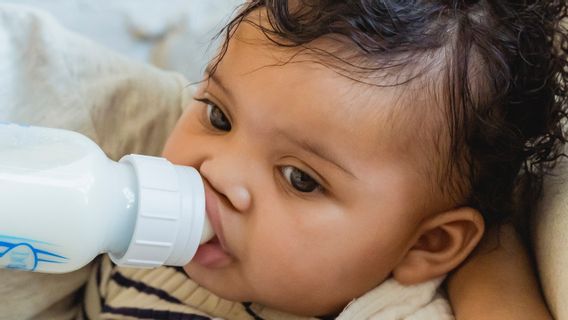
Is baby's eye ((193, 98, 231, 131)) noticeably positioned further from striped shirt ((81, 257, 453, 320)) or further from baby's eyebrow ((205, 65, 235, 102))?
striped shirt ((81, 257, 453, 320))

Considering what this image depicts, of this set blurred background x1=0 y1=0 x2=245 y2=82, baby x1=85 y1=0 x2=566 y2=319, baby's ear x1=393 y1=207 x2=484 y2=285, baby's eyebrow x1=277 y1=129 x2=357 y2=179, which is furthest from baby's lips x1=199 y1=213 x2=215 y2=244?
blurred background x1=0 y1=0 x2=245 y2=82

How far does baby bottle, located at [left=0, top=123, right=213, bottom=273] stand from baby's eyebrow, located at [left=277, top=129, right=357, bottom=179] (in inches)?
Result: 4.0

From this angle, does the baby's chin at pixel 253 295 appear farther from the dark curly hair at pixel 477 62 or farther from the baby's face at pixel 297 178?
the dark curly hair at pixel 477 62

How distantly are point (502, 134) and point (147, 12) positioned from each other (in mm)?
740

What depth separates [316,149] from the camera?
0.81 meters

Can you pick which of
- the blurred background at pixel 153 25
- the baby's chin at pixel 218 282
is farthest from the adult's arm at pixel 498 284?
the blurred background at pixel 153 25

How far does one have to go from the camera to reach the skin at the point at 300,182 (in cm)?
79

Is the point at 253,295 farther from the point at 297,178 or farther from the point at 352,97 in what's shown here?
the point at 352,97

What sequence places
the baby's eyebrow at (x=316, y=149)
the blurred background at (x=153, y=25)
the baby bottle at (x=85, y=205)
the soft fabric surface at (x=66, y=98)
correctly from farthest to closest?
the blurred background at (x=153, y=25) < the soft fabric surface at (x=66, y=98) < the baby's eyebrow at (x=316, y=149) < the baby bottle at (x=85, y=205)

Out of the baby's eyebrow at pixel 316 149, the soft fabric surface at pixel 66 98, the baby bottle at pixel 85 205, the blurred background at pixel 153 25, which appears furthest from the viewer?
the blurred background at pixel 153 25

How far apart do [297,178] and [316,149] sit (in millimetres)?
45

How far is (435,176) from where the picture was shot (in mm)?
839

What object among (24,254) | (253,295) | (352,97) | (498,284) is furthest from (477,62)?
(24,254)

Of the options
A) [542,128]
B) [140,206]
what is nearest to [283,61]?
[140,206]
